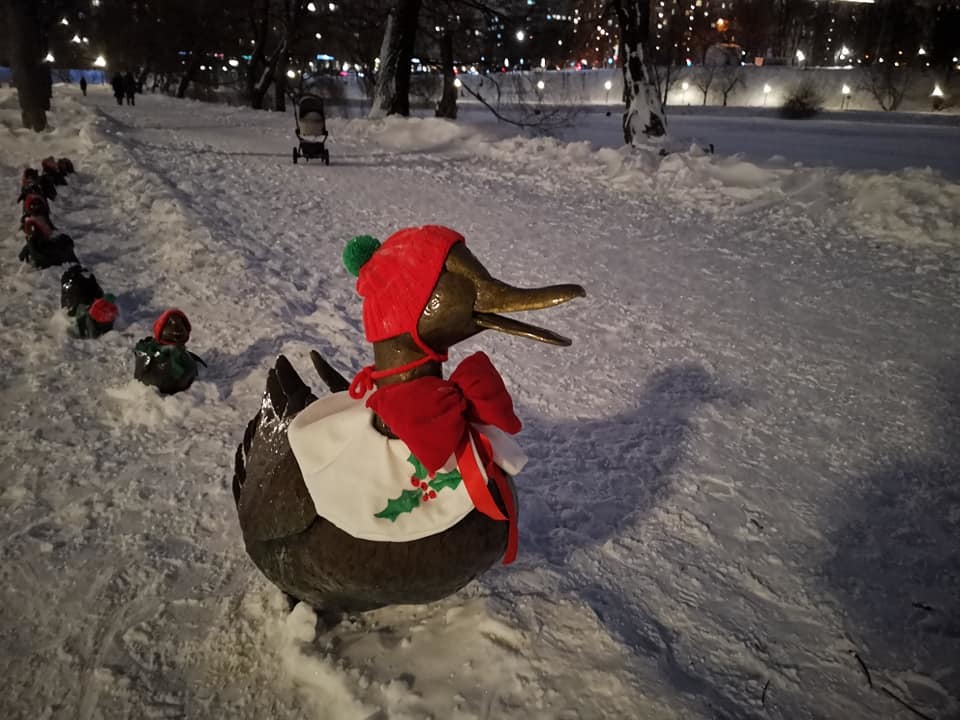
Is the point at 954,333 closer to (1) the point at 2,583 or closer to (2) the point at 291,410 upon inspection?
(2) the point at 291,410

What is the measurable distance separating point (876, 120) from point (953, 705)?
36.1 m

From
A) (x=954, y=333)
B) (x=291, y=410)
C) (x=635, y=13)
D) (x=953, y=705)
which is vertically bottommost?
(x=953, y=705)

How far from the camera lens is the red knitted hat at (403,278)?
6.17ft

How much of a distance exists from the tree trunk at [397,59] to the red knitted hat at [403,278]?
1776 centimetres

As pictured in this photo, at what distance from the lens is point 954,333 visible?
5.34 m

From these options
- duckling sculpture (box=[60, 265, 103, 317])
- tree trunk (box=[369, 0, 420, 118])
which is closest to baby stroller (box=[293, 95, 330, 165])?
tree trunk (box=[369, 0, 420, 118])

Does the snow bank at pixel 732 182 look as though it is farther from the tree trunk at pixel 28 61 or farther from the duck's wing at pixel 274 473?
the duck's wing at pixel 274 473

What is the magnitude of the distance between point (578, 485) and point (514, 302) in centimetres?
189

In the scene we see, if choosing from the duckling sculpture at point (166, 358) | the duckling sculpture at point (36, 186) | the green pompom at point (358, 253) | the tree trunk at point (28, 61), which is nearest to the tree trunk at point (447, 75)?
the tree trunk at point (28, 61)

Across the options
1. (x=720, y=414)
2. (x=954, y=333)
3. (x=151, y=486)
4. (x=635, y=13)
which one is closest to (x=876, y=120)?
(x=635, y=13)

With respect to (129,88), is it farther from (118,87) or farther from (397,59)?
(397,59)

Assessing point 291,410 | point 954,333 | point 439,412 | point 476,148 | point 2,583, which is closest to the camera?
point 439,412

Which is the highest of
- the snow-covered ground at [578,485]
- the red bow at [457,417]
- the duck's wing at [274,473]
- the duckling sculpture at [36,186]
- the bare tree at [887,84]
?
the bare tree at [887,84]

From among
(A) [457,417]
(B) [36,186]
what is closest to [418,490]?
(A) [457,417]
